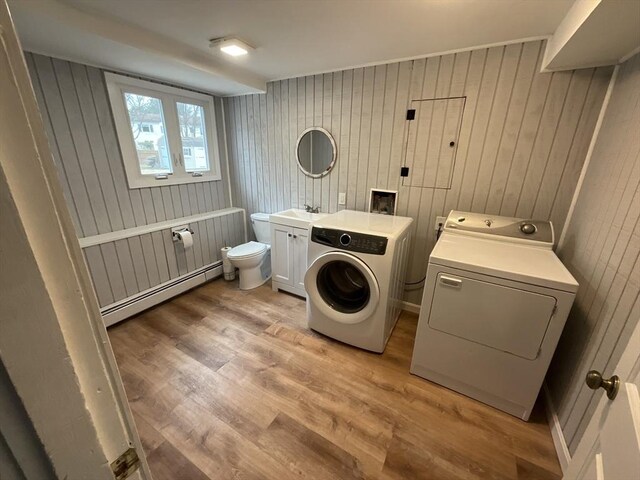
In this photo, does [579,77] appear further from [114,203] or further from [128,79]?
[114,203]

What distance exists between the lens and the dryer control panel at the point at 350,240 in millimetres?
1744

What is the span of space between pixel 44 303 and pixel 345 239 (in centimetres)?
161

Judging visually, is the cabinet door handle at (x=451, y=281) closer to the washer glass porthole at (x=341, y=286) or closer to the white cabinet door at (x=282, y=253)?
the washer glass porthole at (x=341, y=286)

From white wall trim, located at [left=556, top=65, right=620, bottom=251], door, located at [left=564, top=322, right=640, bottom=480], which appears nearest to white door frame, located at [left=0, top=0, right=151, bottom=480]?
door, located at [left=564, top=322, right=640, bottom=480]

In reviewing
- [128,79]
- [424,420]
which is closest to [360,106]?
[128,79]

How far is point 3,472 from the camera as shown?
0.32 m

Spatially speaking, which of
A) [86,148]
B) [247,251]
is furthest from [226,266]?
[86,148]

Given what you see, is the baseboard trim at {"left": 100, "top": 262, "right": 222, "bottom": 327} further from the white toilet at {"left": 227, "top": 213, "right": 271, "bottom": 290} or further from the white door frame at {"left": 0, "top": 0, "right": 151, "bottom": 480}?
the white door frame at {"left": 0, "top": 0, "right": 151, "bottom": 480}

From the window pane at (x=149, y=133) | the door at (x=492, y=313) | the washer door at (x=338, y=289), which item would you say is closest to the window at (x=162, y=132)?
the window pane at (x=149, y=133)

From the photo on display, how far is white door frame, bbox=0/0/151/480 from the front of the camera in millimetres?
299

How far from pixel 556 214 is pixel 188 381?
2.80 metres

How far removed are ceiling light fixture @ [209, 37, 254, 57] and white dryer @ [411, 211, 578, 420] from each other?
1915mm

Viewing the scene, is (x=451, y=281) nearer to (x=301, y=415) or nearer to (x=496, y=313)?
(x=496, y=313)

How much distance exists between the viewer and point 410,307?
252 centimetres
